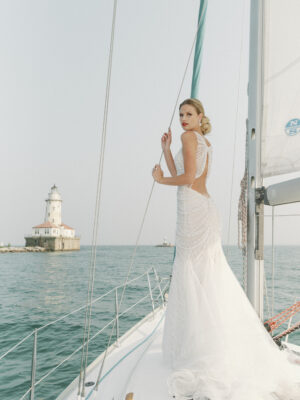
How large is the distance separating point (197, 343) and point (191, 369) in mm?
125

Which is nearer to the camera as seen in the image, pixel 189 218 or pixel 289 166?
pixel 189 218

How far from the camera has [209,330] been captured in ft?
5.12

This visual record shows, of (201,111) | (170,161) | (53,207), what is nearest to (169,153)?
(170,161)

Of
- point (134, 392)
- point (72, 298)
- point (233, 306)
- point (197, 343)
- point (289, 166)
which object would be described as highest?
point (289, 166)

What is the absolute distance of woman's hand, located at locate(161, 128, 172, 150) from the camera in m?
1.79

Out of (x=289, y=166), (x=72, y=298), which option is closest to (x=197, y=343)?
(x=289, y=166)

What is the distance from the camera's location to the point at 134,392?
148cm

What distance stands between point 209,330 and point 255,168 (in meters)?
1.17

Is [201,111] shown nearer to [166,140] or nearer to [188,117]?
[188,117]

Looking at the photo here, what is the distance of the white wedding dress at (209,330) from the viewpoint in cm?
137

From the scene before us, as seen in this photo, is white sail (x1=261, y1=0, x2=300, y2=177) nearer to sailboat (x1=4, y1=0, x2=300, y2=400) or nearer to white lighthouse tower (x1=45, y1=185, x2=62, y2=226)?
sailboat (x1=4, y1=0, x2=300, y2=400)

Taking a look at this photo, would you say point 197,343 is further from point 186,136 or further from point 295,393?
point 186,136

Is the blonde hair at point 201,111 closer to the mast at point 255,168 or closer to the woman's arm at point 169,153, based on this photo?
the woman's arm at point 169,153

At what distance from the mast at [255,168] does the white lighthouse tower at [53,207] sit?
65.1 m
